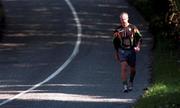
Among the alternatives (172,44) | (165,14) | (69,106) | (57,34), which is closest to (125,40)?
(69,106)

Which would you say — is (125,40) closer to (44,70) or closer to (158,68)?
(158,68)

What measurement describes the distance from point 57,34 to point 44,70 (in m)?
8.86

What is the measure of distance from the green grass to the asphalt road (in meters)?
0.36

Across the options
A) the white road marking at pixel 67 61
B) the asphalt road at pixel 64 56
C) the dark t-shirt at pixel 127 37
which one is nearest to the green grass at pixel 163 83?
the asphalt road at pixel 64 56

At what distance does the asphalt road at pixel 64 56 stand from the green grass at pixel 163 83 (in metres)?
0.36

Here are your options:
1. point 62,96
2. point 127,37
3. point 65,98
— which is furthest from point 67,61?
point 65,98

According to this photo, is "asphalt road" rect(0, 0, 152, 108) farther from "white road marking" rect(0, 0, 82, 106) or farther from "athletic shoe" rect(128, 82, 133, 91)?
"athletic shoe" rect(128, 82, 133, 91)

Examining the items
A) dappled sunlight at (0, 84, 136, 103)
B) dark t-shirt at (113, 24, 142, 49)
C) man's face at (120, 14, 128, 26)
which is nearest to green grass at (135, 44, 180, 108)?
dappled sunlight at (0, 84, 136, 103)

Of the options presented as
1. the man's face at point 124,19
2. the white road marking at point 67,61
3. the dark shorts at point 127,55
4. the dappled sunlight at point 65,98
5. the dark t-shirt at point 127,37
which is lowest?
the white road marking at point 67,61

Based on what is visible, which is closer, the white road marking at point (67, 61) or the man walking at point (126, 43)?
the man walking at point (126, 43)

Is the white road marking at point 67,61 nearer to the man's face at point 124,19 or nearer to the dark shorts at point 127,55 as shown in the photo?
the dark shorts at point 127,55

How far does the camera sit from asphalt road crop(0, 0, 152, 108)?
17250 mm

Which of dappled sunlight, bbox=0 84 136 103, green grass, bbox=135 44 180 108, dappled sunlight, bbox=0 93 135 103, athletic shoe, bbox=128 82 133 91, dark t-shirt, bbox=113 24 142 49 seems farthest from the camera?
athletic shoe, bbox=128 82 133 91

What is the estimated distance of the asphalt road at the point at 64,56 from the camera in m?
17.2
